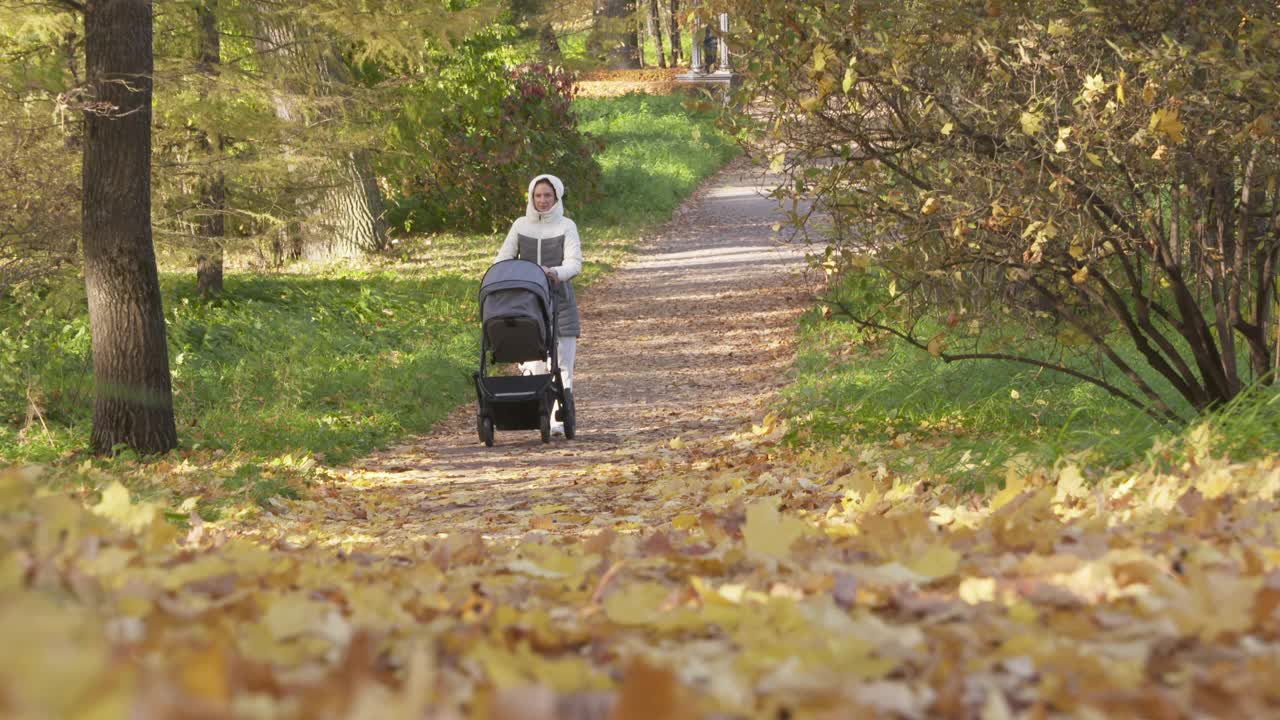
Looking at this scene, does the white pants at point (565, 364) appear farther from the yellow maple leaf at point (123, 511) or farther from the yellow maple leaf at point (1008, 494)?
the yellow maple leaf at point (123, 511)

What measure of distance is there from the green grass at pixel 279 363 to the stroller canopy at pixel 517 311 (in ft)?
4.30

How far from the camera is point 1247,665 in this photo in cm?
220

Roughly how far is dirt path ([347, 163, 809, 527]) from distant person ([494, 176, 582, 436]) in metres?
0.68

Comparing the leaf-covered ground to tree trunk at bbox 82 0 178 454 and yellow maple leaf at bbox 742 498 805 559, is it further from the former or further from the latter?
tree trunk at bbox 82 0 178 454

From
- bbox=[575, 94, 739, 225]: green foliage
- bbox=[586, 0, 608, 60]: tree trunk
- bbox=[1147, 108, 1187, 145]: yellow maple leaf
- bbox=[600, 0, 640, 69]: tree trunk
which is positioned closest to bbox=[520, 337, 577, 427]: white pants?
bbox=[1147, 108, 1187, 145]: yellow maple leaf

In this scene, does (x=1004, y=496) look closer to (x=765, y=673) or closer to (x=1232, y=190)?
(x=765, y=673)

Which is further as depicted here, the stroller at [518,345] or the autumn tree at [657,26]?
the autumn tree at [657,26]

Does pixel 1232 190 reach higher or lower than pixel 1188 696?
higher

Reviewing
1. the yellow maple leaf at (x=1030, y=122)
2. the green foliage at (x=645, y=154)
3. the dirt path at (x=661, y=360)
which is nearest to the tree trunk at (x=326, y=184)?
the dirt path at (x=661, y=360)

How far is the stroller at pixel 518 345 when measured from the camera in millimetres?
8922

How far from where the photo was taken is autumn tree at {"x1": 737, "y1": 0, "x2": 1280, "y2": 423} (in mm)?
5559

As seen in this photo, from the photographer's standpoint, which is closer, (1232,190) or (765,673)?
(765,673)

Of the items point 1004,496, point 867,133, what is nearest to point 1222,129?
point 867,133

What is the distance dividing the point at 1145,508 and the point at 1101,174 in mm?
2363
